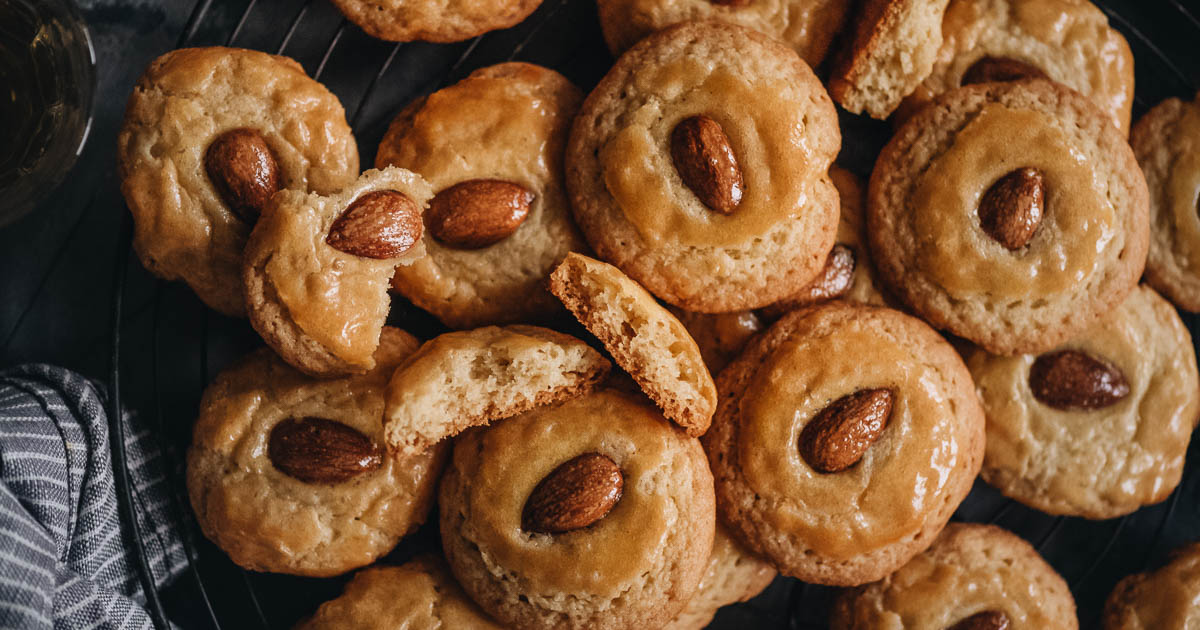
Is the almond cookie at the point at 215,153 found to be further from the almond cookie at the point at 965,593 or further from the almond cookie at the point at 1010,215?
the almond cookie at the point at 965,593

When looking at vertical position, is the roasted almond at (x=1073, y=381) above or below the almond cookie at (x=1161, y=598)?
above

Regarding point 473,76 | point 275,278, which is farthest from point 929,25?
point 275,278

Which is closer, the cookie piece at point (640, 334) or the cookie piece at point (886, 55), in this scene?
the cookie piece at point (640, 334)

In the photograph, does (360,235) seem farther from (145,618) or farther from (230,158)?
(145,618)

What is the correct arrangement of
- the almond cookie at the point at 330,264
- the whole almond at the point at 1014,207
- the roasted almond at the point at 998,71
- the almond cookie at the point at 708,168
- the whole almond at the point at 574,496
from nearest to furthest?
1. the almond cookie at the point at 330,264
2. the whole almond at the point at 574,496
3. the almond cookie at the point at 708,168
4. the whole almond at the point at 1014,207
5. the roasted almond at the point at 998,71

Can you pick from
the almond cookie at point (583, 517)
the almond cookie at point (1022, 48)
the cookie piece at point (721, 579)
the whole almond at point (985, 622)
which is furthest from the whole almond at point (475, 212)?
the whole almond at point (985, 622)

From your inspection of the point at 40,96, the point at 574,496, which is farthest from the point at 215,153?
the point at 574,496
